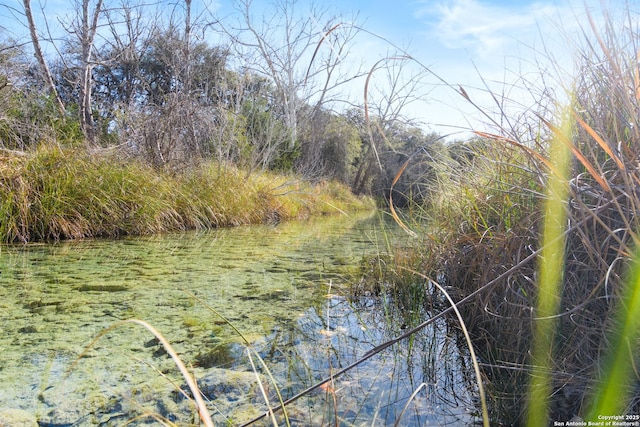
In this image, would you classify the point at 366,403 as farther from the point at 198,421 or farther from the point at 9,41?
the point at 9,41

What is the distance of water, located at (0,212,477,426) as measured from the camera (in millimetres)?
1085

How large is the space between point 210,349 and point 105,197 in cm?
333

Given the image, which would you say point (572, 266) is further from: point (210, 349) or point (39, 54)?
point (39, 54)

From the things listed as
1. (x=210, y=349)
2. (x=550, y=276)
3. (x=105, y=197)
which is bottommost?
(x=210, y=349)

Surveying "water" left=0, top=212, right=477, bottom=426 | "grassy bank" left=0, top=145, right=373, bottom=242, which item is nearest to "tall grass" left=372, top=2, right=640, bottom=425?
"water" left=0, top=212, right=477, bottom=426

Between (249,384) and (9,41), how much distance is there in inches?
228

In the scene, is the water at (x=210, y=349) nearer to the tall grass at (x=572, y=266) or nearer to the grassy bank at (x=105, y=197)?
the tall grass at (x=572, y=266)

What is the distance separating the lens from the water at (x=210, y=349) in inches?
42.7

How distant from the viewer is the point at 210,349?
1.46 metres

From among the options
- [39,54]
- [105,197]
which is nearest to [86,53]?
[39,54]

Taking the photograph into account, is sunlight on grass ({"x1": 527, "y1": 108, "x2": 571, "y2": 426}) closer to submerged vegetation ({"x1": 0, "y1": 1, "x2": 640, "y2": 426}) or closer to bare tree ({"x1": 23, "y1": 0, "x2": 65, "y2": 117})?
submerged vegetation ({"x1": 0, "y1": 1, "x2": 640, "y2": 426})

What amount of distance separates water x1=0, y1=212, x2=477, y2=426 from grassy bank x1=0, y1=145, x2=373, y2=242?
A: 1.01 m

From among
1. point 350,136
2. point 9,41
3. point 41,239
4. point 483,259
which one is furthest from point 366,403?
point 350,136

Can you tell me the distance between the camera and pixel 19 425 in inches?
38.9
